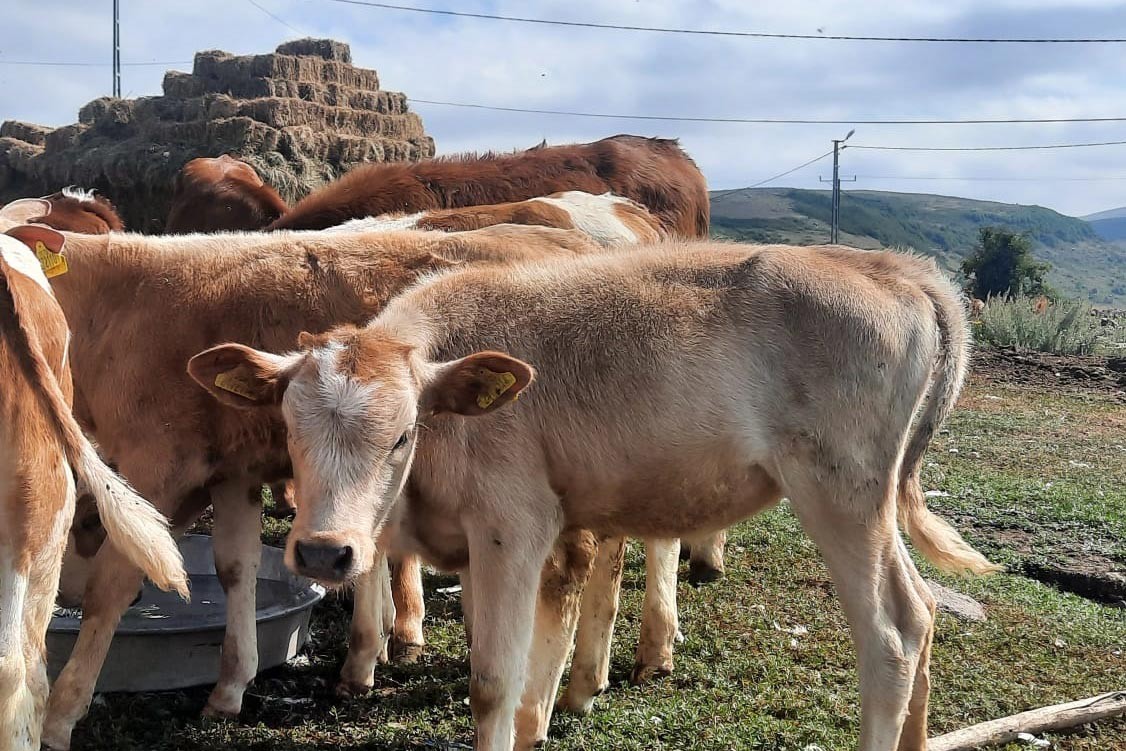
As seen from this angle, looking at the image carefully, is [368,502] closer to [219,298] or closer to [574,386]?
[574,386]

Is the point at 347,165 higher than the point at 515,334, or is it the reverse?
the point at 347,165

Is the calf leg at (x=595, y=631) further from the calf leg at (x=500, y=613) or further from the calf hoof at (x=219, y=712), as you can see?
the calf hoof at (x=219, y=712)

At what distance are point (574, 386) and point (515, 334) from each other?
1.07ft

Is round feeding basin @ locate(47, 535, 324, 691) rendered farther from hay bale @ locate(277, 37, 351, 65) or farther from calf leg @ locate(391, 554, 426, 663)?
hay bale @ locate(277, 37, 351, 65)

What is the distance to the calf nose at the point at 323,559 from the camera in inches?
143

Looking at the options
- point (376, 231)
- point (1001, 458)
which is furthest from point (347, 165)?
point (376, 231)

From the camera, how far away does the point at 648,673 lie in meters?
5.86

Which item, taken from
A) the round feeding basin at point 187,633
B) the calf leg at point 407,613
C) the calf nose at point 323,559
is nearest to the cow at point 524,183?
the round feeding basin at point 187,633

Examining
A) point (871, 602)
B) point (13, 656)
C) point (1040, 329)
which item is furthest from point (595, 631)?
point (1040, 329)

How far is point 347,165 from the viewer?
1778cm

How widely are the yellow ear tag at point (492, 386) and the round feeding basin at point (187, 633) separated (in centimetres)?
164

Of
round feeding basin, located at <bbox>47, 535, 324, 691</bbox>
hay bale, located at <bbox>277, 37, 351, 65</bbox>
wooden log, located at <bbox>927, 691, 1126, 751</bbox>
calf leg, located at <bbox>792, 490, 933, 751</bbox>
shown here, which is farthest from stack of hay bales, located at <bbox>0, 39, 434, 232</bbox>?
wooden log, located at <bbox>927, 691, 1126, 751</bbox>

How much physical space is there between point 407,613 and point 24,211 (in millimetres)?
3642

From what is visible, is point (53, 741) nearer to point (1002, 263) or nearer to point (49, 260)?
point (49, 260)
